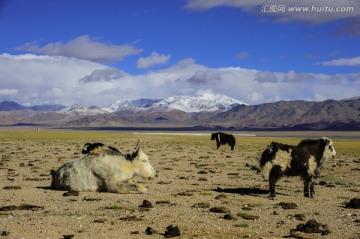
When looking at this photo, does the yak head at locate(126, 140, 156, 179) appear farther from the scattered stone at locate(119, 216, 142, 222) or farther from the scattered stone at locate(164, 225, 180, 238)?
the scattered stone at locate(164, 225, 180, 238)

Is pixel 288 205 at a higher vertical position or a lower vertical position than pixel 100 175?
lower

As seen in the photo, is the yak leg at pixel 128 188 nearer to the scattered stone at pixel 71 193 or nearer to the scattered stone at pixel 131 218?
the scattered stone at pixel 71 193

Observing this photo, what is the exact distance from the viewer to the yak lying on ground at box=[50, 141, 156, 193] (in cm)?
1831

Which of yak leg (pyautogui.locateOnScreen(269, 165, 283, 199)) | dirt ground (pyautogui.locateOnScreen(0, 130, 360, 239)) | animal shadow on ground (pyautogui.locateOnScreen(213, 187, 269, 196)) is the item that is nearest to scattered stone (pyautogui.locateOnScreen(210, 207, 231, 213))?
dirt ground (pyautogui.locateOnScreen(0, 130, 360, 239))

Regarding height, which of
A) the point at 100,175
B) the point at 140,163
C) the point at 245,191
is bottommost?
the point at 245,191

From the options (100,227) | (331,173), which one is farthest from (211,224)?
(331,173)

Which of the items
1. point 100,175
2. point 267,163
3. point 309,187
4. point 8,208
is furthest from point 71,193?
point 309,187

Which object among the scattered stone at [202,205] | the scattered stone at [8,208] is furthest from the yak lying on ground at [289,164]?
the scattered stone at [8,208]

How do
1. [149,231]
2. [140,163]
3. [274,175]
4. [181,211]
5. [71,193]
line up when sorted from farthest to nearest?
[140,163] → [274,175] → [71,193] → [181,211] → [149,231]

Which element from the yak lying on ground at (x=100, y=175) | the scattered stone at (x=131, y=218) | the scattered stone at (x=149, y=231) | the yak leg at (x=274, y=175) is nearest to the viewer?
the scattered stone at (x=149, y=231)

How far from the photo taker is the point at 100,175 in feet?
60.2

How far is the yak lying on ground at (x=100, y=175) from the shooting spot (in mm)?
18312

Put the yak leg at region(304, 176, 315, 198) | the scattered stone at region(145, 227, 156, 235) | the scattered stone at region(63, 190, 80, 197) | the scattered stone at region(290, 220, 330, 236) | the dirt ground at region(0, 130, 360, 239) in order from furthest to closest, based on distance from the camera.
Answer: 1. the yak leg at region(304, 176, 315, 198)
2. the scattered stone at region(63, 190, 80, 197)
3. the scattered stone at region(290, 220, 330, 236)
4. the dirt ground at region(0, 130, 360, 239)
5. the scattered stone at region(145, 227, 156, 235)

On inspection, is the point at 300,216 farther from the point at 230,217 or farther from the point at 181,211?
the point at 181,211
